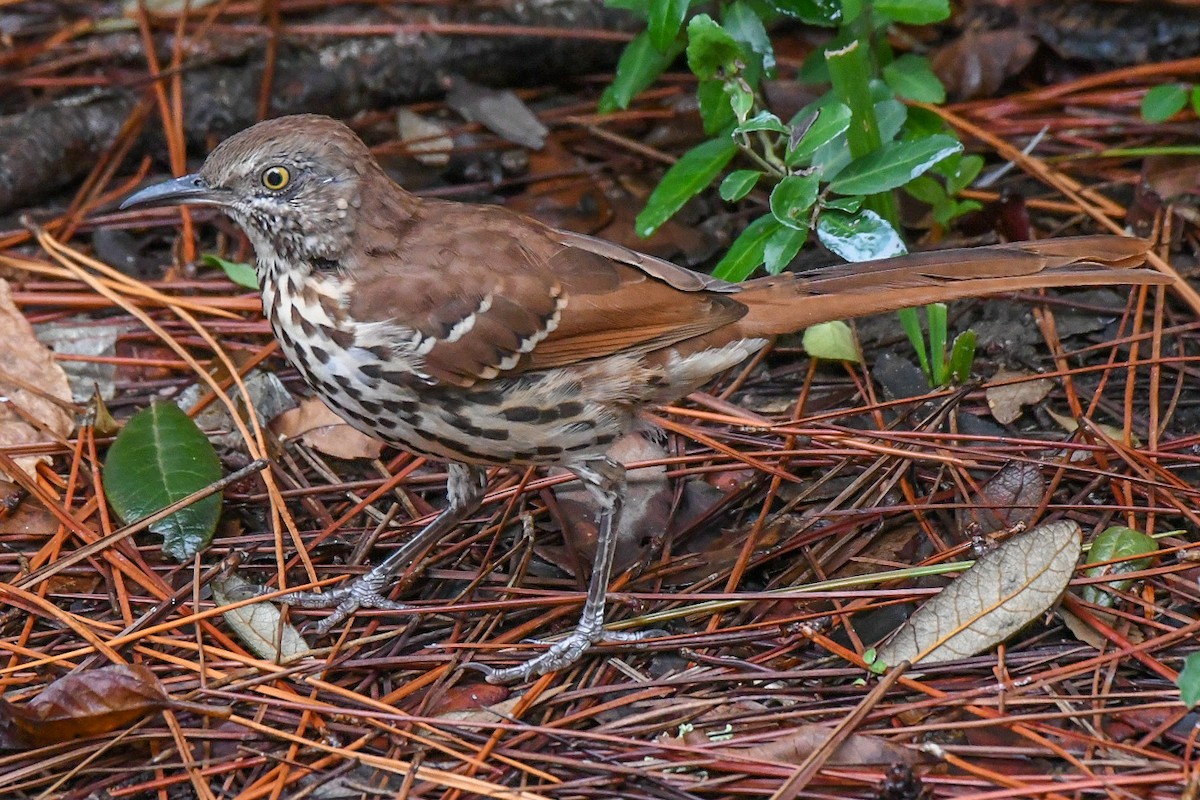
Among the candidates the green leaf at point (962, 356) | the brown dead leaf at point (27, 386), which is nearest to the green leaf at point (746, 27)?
the green leaf at point (962, 356)

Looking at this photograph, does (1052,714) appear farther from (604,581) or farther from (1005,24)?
(1005,24)

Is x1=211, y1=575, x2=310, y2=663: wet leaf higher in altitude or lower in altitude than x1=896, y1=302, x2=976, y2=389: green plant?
lower

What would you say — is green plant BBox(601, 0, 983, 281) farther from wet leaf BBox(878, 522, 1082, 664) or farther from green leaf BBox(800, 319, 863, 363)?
wet leaf BBox(878, 522, 1082, 664)

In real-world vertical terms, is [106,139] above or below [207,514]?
above

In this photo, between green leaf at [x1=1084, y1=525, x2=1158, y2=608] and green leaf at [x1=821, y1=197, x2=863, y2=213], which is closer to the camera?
green leaf at [x1=1084, y1=525, x2=1158, y2=608]

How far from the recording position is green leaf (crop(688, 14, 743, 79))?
342 cm

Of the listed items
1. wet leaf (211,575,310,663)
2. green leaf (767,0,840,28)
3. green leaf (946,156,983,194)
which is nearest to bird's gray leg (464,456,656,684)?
wet leaf (211,575,310,663)

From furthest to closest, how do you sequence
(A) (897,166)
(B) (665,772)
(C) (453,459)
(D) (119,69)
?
(D) (119,69)
(A) (897,166)
(C) (453,459)
(B) (665,772)

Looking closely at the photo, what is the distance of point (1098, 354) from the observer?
12.7 feet

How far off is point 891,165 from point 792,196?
28 centimetres

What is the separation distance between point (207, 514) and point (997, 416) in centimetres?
218

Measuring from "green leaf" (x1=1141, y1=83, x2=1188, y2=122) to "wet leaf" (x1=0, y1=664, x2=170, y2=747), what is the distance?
11.3ft

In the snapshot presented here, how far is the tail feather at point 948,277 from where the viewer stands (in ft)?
10.5

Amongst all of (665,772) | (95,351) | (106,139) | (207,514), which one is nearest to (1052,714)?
(665,772)
